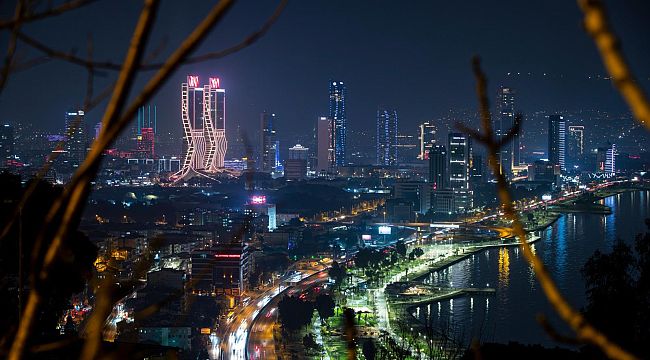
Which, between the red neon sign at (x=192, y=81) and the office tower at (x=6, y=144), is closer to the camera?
the office tower at (x=6, y=144)

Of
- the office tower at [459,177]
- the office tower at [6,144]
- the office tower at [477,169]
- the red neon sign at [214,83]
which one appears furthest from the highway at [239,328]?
the red neon sign at [214,83]

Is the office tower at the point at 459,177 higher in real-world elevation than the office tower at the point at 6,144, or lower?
lower

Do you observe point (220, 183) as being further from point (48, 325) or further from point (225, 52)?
point (225, 52)

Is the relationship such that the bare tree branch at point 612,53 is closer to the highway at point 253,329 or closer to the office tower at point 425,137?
the highway at point 253,329

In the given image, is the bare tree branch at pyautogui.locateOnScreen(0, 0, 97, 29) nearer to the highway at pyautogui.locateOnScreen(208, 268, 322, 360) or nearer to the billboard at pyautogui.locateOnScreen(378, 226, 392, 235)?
the highway at pyautogui.locateOnScreen(208, 268, 322, 360)

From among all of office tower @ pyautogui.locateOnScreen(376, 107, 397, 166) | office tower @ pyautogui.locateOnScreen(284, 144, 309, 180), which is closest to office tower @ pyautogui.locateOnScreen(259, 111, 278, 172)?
office tower @ pyautogui.locateOnScreen(284, 144, 309, 180)

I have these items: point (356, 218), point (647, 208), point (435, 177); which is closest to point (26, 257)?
point (356, 218)

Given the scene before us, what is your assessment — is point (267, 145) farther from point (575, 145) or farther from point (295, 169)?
point (575, 145)
